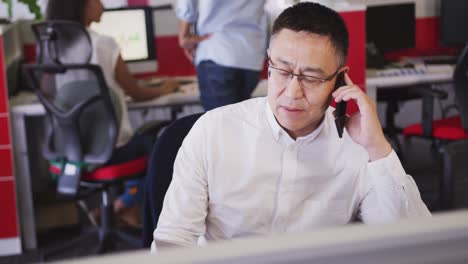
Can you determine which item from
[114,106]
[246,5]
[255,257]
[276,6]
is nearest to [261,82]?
[276,6]

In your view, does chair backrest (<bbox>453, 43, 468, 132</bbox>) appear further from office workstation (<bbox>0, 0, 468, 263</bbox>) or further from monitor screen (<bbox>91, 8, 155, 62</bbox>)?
monitor screen (<bbox>91, 8, 155, 62</bbox>)

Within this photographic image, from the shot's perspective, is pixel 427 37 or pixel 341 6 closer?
pixel 341 6

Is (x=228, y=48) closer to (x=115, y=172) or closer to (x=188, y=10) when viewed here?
(x=188, y=10)

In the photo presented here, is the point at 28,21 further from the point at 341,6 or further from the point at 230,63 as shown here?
the point at 341,6

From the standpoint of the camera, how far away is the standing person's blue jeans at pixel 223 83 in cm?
336

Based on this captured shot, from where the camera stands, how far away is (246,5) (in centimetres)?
337

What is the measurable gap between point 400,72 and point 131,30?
1541 millimetres

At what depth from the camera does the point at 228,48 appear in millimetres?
3365

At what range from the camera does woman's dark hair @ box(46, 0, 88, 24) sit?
3.47 m

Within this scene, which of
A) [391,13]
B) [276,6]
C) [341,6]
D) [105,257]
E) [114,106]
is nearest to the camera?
[105,257]

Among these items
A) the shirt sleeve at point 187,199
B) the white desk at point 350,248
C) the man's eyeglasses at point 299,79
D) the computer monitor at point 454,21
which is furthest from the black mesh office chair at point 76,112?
the white desk at point 350,248

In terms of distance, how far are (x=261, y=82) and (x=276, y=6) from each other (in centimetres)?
41

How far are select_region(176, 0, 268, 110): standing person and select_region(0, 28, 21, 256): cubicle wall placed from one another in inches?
38.9

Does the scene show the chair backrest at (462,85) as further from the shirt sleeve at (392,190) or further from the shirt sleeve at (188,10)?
the shirt sleeve at (392,190)
